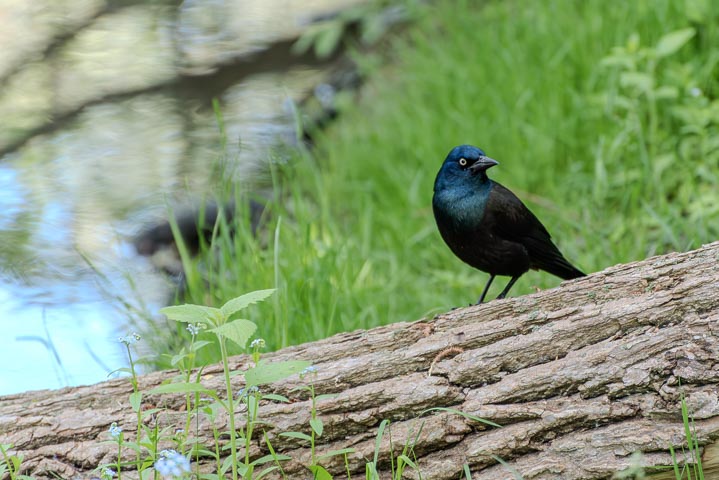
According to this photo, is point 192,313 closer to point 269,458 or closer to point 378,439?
point 269,458

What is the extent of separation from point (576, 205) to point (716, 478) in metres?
2.89

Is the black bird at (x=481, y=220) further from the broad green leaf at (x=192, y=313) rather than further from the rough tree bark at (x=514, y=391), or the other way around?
the broad green leaf at (x=192, y=313)

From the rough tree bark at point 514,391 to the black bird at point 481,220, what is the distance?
2.44 ft

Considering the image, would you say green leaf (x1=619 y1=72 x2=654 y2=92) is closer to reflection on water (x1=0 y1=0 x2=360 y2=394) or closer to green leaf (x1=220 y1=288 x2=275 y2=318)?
reflection on water (x1=0 y1=0 x2=360 y2=394)

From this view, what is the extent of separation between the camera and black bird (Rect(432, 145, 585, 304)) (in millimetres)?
3500

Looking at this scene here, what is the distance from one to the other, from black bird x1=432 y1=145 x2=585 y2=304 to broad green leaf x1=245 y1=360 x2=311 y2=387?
1575 mm

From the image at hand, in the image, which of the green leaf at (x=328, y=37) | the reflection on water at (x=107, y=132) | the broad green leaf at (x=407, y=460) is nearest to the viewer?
the broad green leaf at (x=407, y=460)

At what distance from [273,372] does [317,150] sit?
16.1ft

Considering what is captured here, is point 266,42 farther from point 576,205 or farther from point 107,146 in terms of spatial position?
point 576,205

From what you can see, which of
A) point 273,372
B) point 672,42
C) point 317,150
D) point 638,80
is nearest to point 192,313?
point 273,372

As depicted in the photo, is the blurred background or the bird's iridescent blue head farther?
the blurred background

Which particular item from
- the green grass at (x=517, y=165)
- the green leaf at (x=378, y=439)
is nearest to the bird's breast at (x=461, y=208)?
the green grass at (x=517, y=165)

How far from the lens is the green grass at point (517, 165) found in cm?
414

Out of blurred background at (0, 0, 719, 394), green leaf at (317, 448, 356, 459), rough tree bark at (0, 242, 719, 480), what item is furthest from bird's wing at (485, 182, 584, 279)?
green leaf at (317, 448, 356, 459)
